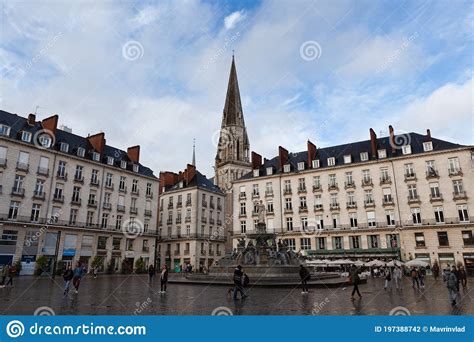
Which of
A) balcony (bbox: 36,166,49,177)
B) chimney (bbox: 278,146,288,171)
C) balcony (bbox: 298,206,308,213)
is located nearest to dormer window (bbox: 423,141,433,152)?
balcony (bbox: 298,206,308,213)

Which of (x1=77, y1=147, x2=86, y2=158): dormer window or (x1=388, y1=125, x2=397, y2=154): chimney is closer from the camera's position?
(x1=77, y1=147, x2=86, y2=158): dormer window

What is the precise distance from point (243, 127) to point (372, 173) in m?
55.0

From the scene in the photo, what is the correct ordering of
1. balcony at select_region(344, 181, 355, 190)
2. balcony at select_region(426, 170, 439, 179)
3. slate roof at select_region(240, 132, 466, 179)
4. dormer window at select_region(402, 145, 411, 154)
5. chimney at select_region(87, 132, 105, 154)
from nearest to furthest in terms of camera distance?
balcony at select_region(426, 170, 439, 179)
slate roof at select_region(240, 132, 466, 179)
dormer window at select_region(402, 145, 411, 154)
balcony at select_region(344, 181, 355, 190)
chimney at select_region(87, 132, 105, 154)

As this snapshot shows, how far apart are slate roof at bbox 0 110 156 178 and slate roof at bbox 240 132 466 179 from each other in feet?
63.2

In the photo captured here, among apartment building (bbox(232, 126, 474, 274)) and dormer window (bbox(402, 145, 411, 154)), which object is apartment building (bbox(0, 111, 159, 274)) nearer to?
apartment building (bbox(232, 126, 474, 274))

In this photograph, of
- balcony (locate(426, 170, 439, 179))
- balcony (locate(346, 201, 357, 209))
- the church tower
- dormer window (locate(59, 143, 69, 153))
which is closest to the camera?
balcony (locate(426, 170, 439, 179))

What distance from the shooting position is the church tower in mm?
87750

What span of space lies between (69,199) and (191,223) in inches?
770

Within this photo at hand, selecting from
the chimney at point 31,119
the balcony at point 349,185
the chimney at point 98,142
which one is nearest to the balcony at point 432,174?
the balcony at point 349,185

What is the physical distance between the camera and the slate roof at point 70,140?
128 feet

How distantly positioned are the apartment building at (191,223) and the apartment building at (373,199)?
252 inches

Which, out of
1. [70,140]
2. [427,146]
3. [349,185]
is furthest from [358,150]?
[70,140]

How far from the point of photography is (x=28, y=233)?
3744 cm

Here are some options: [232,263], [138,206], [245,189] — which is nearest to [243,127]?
[245,189]
